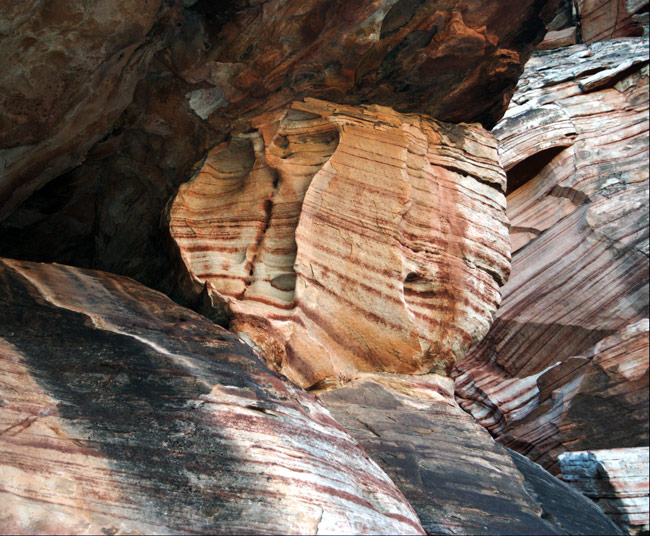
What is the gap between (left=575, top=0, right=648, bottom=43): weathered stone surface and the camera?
603 inches

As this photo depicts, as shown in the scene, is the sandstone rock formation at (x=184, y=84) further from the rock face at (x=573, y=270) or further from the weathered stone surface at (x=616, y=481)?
the rock face at (x=573, y=270)

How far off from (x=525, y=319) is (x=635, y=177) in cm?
341

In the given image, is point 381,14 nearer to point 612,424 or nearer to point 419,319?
point 419,319

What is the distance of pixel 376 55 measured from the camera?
660 cm

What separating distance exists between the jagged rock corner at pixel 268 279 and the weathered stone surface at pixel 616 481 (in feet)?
0.09

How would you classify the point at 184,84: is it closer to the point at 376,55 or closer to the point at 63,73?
the point at 63,73

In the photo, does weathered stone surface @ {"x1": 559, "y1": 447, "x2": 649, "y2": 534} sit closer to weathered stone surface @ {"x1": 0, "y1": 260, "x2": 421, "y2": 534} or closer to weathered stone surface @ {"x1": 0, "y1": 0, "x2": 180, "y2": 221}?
weathered stone surface @ {"x1": 0, "y1": 260, "x2": 421, "y2": 534}

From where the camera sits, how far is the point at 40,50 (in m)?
4.69

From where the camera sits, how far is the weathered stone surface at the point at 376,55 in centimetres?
575

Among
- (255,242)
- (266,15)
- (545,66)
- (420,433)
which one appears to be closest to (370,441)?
(420,433)

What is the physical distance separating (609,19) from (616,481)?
12.6 metres

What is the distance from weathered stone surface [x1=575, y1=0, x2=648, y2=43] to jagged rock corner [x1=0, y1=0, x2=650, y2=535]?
8.95 meters

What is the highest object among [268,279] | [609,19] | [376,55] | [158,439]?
[376,55]

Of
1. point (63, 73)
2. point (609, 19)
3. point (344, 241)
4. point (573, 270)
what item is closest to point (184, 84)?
point (63, 73)
